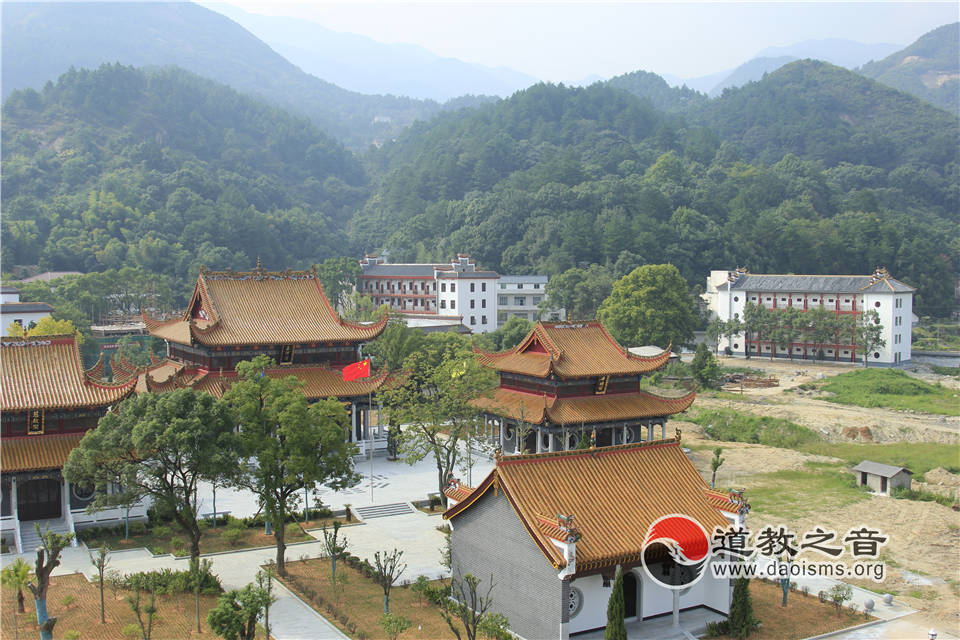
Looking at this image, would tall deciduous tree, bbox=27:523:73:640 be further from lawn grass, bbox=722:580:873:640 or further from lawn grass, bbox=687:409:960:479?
lawn grass, bbox=687:409:960:479

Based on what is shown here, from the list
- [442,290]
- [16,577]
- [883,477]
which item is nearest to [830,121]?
[442,290]

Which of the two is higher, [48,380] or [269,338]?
[269,338]

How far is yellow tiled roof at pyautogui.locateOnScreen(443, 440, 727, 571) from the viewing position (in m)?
18.3

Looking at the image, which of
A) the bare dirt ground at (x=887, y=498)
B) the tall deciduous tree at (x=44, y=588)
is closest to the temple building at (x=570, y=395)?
the bare dirt ground at (x=887, y=498)

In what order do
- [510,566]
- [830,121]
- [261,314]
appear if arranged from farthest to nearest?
[830,121], [261,314], [510,566]

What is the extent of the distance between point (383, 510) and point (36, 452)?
10.6 meters

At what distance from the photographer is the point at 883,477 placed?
1260 inches

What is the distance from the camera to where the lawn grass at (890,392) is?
166 ft

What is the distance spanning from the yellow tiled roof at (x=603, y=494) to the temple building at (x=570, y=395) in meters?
11.8

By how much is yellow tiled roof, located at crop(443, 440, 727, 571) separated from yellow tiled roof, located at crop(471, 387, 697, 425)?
37.5 ft

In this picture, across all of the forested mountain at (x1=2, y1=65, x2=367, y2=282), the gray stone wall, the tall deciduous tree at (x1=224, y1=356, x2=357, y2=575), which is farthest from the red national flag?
the forested mountain at (x1=2, y1=65, x2=367, y2=282)

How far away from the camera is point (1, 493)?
83.3ft

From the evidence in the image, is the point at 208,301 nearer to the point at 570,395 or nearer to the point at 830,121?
the point at 570,395

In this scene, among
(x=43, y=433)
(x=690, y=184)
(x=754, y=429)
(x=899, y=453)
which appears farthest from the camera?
(x=690, y=184)
